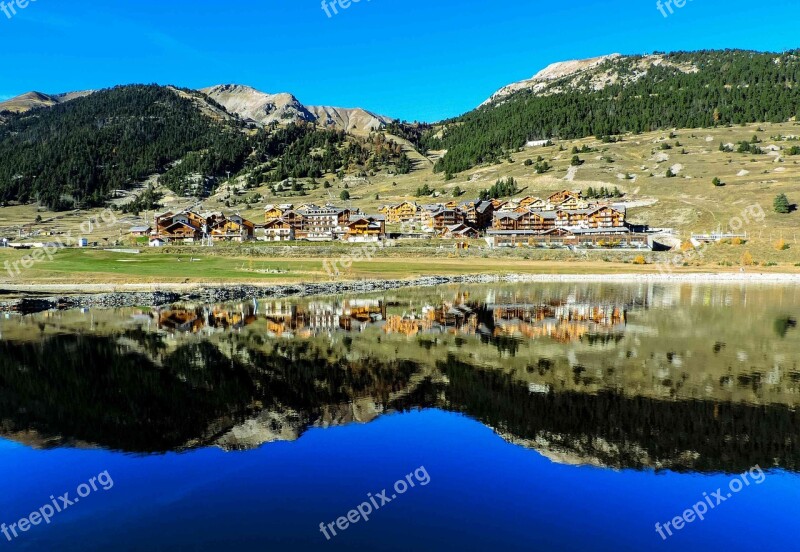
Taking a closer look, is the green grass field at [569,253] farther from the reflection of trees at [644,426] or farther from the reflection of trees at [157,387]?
the reflection of trees at [644,426]

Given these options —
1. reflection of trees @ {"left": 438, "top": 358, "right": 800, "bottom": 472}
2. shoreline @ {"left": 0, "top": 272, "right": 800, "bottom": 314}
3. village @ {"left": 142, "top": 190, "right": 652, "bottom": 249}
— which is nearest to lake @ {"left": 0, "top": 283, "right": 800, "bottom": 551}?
reflection of trees @ {"left": 438, "top": 358, "right": 800, "bottom": 472}

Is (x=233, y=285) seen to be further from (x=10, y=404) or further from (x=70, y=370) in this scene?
(x=10, y=404)

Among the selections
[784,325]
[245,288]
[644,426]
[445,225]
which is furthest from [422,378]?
[445,225]

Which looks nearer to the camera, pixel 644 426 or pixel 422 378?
pixel 644 426

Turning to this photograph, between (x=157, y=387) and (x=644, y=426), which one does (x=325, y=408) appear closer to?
(x=157, y=387)

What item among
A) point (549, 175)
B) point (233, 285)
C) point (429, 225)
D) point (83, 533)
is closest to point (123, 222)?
point (429, 225)

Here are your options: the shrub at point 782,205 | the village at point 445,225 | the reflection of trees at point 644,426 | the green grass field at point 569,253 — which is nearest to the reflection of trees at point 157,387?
the reflection of trees at point 644,426
